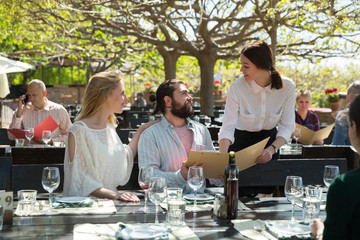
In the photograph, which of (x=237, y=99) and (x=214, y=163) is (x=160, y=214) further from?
(x=237, y=99)

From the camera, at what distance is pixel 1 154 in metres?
3.99

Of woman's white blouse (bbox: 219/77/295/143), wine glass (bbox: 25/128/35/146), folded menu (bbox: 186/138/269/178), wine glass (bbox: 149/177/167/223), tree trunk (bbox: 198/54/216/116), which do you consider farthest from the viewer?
tree trunk (bbox: 198/54/216/116)

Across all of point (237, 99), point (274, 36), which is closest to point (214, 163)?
point (237, 99)

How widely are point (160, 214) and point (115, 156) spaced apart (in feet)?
2.98

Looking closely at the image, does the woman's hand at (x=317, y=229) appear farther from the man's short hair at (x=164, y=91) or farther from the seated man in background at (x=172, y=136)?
the man's short hair at (x=164, y=91)

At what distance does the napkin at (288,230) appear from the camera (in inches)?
88.2

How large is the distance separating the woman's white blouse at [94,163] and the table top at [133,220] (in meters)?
0.36

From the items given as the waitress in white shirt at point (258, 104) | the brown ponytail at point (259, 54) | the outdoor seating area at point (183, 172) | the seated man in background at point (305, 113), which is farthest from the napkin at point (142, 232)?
the seated man in background at point (305, 113)

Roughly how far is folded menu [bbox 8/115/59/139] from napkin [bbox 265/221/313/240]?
11.2ft

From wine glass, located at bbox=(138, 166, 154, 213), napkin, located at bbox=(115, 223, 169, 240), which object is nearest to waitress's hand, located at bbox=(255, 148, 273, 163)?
wine glass, located at bbox=(138, 166, 154, 213)

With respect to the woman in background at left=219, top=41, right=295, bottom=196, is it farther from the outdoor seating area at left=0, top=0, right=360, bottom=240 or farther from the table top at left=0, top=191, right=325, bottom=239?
the table top at left=0, top=191, right=325, bottom=239

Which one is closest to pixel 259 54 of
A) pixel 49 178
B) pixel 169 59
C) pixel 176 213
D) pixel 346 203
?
pixel 176 213

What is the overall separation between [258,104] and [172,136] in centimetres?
72

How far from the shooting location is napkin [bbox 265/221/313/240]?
224 centimetres
